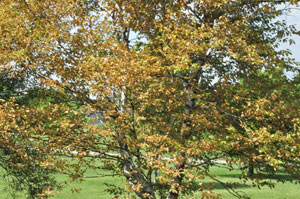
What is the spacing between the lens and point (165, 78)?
10164 mm

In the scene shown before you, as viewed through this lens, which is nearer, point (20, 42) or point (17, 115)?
point (17, 115)

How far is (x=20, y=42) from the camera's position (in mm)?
9617

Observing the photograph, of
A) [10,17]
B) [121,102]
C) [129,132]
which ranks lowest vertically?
[129,132]

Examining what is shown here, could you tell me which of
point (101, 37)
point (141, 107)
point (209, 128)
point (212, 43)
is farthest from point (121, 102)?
point (212, 43)

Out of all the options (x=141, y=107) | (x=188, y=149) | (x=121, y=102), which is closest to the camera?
(x=188, y=149)

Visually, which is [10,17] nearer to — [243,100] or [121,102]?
[121,102]

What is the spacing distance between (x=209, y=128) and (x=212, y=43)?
2.29 metres

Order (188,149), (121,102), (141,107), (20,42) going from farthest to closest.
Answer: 1. (121,102)
2. (141,107)
3. (20,42)
4. (188,149)

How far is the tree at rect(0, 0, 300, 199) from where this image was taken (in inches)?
341

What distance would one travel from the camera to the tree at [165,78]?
28.4ft

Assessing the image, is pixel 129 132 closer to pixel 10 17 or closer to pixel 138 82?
pixel 138 82

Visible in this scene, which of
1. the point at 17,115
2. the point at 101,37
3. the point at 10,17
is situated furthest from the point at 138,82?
the point at 10,17

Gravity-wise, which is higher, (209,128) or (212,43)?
(212,43)

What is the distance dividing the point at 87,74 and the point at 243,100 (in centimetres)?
418
